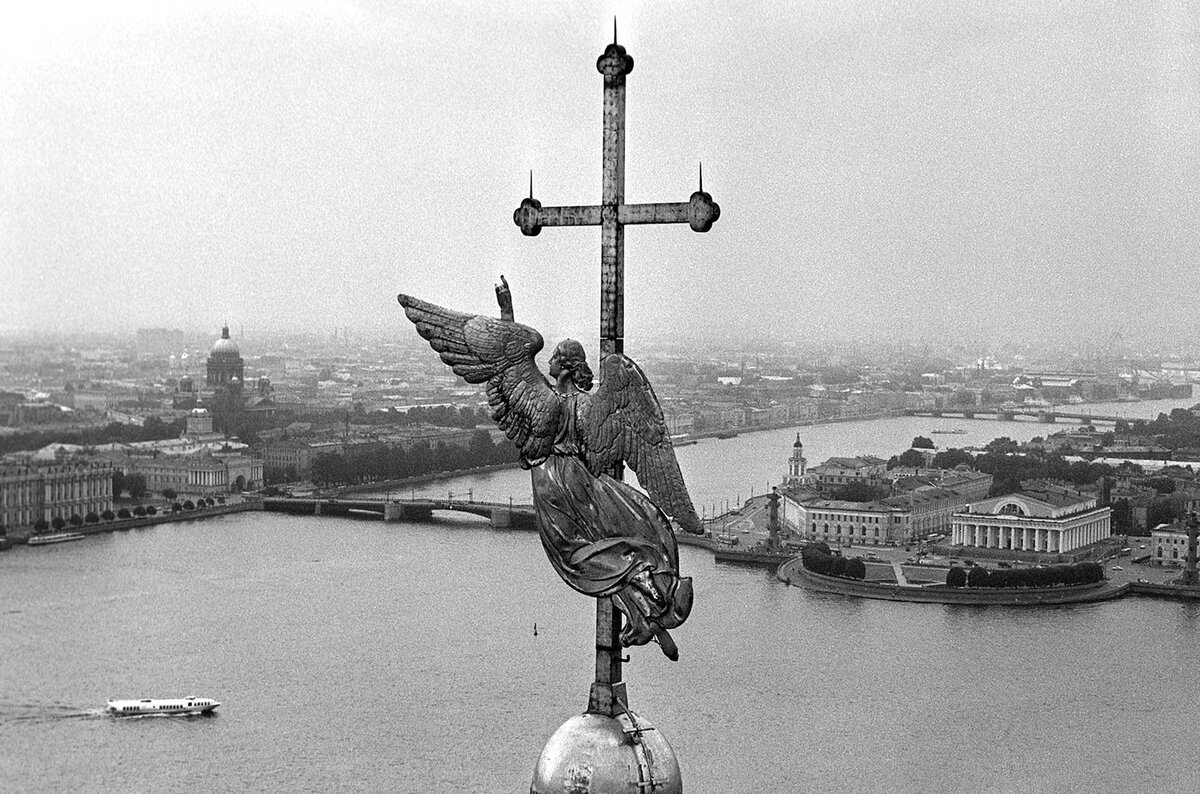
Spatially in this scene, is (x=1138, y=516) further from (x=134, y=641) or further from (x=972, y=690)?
(x=134, y=641)

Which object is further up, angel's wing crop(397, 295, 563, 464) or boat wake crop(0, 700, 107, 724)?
angel's wing crop(397, 295, 563, 464)

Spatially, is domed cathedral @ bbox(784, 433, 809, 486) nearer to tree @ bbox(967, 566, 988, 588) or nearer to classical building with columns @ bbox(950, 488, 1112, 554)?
classical building with columns @ bbox(950, 488, 1112, 554)

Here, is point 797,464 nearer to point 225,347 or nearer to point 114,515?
point 114,515

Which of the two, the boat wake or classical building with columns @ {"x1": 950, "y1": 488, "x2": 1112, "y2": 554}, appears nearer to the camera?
the boat wake

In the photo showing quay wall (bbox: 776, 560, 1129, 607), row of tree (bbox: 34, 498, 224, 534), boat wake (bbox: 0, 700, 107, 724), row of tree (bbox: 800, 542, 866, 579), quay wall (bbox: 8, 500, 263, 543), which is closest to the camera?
boat wake (bbox: 0, 700, 107, 724)

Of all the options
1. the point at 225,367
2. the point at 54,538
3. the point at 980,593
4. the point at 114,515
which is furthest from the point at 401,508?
the point at 225,367

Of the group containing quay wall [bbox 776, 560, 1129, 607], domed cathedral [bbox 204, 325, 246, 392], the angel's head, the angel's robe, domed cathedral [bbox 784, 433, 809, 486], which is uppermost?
domed cathedral [bbox 204, 325, 246, 392]

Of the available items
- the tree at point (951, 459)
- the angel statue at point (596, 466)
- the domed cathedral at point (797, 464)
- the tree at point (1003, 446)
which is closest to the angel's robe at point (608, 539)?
the angel statue at point (596, 466)

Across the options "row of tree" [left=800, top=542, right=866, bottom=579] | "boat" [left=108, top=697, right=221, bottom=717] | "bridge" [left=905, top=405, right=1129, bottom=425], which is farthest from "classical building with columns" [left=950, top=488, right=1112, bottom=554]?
"boat" [left=108, top=697, right=221, bottom=717]
